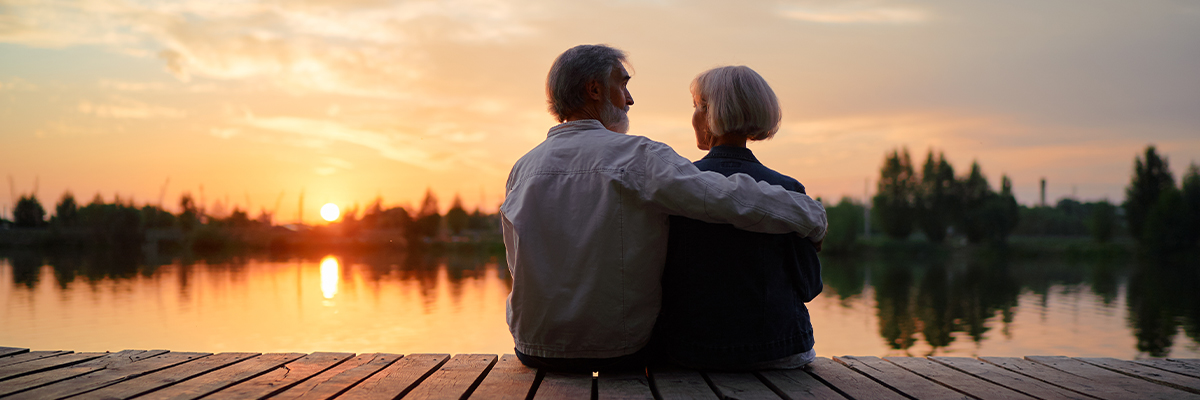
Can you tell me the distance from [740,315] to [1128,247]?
58346 mm

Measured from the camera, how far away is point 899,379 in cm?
226

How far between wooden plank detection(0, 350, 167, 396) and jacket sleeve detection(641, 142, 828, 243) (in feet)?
6.14

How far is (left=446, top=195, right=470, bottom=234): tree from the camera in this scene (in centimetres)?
6912

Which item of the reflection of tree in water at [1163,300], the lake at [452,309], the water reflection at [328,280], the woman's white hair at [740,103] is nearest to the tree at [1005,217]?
the lake at [452,309]

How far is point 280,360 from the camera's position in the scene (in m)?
2.61

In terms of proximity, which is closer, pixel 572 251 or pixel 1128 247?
pixel 572 251

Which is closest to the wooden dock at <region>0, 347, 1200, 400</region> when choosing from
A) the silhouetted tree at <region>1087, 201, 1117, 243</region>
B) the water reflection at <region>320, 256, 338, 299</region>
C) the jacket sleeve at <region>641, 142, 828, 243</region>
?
the jacket sleeve at <region>641, 142, 828, 243</region>

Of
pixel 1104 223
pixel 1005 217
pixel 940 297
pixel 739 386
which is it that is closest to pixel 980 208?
pixel 1005 217

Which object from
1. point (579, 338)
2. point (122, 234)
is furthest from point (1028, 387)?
point (122, 234)

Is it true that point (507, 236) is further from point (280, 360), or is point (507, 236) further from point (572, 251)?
point (280, 360)

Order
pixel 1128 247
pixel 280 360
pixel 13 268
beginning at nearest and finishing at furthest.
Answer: pixel 280 360
pixel 13 268
pixel 1128 247

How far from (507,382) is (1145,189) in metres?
58.7

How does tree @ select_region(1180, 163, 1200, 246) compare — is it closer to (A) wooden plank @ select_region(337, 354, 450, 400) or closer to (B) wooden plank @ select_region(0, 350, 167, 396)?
(A) wooden plank @ select_region(337, 354, 450, 400)

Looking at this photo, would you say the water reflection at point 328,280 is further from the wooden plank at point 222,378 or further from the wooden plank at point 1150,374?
the wooden plank at point 1150,374
